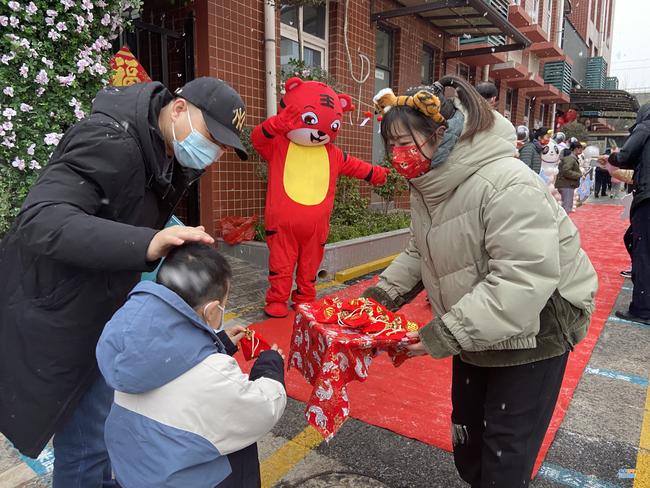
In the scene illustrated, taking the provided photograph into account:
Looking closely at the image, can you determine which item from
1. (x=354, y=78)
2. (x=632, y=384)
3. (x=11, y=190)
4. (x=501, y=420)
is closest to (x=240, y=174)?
(x=354, y=78)

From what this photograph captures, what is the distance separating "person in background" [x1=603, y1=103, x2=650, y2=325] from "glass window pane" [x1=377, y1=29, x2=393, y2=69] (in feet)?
19.0

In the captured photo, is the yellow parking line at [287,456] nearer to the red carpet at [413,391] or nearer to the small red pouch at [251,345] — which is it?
the red carpet at [413,391]

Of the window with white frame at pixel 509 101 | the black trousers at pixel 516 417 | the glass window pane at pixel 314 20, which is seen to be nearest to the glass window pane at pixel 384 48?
the glass window pane at pixel 314 20

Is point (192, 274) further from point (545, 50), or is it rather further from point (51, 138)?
point (545, 50)

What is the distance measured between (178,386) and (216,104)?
104cm


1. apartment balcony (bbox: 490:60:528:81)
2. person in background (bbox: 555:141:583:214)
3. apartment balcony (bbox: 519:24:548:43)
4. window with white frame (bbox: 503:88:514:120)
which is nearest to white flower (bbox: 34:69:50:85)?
person in background (bbox: 555:141:583:214)

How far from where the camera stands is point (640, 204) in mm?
4496

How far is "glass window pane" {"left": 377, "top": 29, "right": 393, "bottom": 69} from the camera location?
9.45 m

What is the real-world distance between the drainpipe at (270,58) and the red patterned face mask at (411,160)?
5243mm

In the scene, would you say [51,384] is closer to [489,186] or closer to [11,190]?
[489,186]

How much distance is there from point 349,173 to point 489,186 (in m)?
3.56

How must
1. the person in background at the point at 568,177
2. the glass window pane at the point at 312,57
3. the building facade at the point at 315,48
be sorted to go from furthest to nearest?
the person in background at the point at 568,177, the glass window pane at the point at 312,57, the building facade at the point at 315,48

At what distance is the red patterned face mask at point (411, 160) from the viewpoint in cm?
171

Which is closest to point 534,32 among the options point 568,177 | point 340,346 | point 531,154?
point 568,177
